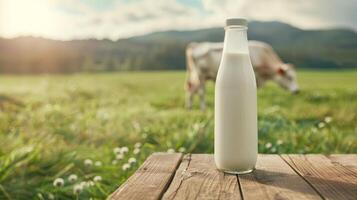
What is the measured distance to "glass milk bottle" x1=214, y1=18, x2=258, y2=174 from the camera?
4.47 ft

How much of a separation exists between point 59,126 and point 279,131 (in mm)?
1779

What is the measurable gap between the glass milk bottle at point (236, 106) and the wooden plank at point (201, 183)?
62 mm

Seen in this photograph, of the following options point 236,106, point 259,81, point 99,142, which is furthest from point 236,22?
point 259,81

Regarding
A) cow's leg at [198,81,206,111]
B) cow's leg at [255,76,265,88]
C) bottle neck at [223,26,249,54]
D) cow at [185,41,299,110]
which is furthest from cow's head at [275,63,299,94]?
bottle neck at [223,26,249,54]

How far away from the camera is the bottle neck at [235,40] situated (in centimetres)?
138

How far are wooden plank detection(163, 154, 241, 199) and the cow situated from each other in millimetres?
6519

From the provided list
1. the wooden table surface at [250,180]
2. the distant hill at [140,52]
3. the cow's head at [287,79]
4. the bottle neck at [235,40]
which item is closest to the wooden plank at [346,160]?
the wooden table surface at [250,180]

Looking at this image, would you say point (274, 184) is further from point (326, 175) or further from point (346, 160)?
point (346, 160)

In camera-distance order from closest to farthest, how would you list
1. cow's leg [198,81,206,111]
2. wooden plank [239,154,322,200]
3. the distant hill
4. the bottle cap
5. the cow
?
wooden plank [239,154,322,200], the bottle cap, cow's leg [198,81,206,111], the cow, the distant hill

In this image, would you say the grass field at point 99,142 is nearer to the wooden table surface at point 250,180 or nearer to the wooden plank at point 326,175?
the wooden table surface at point 250,180

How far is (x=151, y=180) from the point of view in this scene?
129cm

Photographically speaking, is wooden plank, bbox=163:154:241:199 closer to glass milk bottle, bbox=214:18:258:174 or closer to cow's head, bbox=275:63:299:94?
glass milk bottle, bbox=214:18:258:174

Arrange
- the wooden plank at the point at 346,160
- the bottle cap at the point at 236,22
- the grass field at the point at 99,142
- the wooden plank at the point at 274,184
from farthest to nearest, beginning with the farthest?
Answer: the grass field at the point at 99,142, the wooden plank at the point at 346,160, the bottle cap at the point at 236,22, the wooden plank at the point at 274,184

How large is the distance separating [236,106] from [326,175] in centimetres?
31
